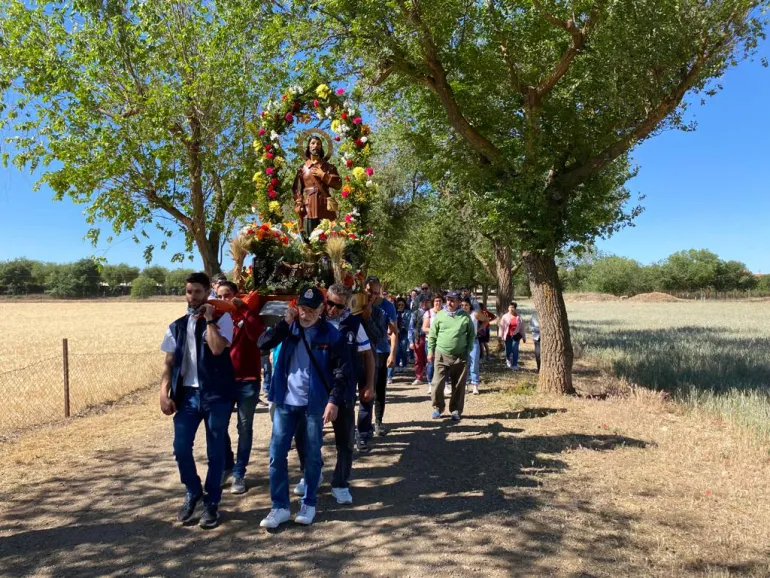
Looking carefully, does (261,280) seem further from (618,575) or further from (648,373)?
(648,373)

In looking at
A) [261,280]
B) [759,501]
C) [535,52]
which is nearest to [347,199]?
[261,280]

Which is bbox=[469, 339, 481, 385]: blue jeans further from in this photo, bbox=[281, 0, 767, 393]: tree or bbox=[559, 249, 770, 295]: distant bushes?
bbox=[559, 249, 770, 295]: distant bushes

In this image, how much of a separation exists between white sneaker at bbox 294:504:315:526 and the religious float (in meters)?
2.49

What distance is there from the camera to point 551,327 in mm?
9992

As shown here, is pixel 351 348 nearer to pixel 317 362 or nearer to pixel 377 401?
pixel 317 362

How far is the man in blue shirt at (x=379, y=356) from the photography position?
6699mm

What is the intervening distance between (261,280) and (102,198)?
20.3 feet

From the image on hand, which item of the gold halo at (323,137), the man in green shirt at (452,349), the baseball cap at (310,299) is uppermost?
the gold halo at (323,137)

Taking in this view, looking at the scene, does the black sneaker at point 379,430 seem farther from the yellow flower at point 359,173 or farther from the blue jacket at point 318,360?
the yellow flower at point 359,173

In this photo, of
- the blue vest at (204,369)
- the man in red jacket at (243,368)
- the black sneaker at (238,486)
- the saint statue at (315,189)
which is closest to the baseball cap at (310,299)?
the blue vest at (204,369)

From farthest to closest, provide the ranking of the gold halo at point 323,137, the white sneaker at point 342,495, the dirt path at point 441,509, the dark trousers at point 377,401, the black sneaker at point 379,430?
the gold halo at point 323,137 → the black sneaker at point 379,430 → the dark trousers at point 377,401 → the white sneaker at point 342,495 → the dirt path at point 441,509

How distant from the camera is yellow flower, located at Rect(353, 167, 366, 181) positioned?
7684mm

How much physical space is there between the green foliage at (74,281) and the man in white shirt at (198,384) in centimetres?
9899

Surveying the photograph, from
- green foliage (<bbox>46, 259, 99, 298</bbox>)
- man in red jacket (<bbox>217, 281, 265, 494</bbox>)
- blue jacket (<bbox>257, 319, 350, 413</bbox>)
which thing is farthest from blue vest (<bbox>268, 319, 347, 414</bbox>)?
green foliage (<bbox>46, 259, 99, 298</bbox>)
